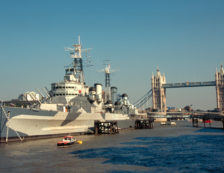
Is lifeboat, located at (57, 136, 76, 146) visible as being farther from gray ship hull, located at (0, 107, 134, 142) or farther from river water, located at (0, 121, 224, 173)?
gray ship hull, located at (0, 107, 134, 142)

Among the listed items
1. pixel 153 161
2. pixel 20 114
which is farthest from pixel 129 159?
pixel 20 114

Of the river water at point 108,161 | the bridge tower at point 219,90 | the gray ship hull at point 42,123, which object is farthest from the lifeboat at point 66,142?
the bridge tower at point 219,90

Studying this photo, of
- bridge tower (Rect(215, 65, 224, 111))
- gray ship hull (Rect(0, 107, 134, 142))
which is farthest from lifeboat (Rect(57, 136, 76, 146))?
bridge tower (Rect(215, 65, 224, 111))

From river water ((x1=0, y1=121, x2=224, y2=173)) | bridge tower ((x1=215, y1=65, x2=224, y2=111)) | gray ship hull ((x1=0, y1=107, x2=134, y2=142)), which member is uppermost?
bridge tower ((x1=215, y1=65, x2=224, y2=111))

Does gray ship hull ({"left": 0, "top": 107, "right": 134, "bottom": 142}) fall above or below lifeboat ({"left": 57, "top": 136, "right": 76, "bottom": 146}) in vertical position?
above

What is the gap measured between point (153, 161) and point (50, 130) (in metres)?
22.7

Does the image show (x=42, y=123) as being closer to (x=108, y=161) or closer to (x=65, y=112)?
(x=65, y=112)

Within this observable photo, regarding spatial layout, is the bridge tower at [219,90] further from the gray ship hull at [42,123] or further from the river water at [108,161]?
the river water at [108,161]

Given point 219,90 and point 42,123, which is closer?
point 42,123

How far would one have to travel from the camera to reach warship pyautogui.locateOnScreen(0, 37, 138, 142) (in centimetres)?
3712

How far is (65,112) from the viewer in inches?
1735

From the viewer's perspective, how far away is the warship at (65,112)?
3712 centimetres

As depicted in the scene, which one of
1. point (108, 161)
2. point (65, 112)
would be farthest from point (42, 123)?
point (108, 161)

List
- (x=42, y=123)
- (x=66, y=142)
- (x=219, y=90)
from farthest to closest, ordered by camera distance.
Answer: (x=219, y=90), (x=42, y=123), (x=66, y=142)
